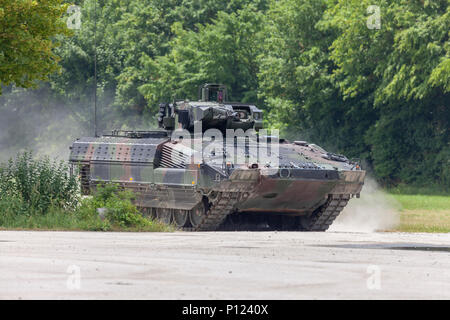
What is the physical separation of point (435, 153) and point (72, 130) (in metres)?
29.2

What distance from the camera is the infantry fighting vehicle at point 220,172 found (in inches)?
883

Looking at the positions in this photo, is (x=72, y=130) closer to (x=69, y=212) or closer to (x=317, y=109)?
(x=317, y=109)

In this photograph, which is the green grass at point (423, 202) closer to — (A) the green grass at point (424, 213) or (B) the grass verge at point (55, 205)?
(A) the green grass at point (424, 213)

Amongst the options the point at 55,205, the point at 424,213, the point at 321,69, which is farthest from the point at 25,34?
the point at 321,69

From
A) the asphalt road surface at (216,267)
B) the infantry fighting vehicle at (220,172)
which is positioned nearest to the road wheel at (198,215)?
the infantry fighting vehicle at (220,172)

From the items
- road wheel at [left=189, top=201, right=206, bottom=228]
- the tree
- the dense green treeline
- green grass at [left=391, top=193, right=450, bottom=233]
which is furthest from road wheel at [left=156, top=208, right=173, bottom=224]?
the dense green treeline

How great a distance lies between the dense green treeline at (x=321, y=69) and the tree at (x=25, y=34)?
18476 millimetres

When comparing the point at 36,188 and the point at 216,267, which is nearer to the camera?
the point at 216,267

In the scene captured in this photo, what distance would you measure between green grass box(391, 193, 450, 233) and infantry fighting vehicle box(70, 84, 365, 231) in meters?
1.79

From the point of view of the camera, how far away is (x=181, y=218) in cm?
2402

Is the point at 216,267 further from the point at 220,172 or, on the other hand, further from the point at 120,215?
the point at 220,172

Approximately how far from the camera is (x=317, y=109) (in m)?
48.3

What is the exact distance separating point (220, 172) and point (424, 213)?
9361 mm
